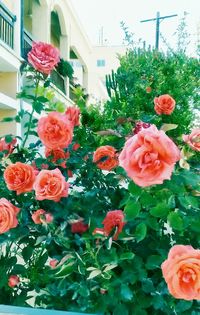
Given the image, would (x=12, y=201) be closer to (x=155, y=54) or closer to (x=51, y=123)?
(x=51, y=123)

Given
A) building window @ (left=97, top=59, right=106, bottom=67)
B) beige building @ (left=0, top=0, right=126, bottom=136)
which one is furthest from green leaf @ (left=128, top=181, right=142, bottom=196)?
building window @ (left=97, top=59, right=106, bottom=67)

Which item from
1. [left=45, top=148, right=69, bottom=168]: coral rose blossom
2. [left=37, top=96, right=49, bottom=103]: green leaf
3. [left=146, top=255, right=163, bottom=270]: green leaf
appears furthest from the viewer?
[left=37, top=96, right=49, bottom=103]: green leaf

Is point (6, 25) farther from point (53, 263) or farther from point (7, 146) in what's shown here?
point (53, 263)

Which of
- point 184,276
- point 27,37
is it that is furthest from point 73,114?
point 27,37

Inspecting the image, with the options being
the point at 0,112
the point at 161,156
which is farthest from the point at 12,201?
the point at 0,112

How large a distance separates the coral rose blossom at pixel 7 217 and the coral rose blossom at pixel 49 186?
4.0 inches

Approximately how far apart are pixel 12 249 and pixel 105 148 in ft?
1.48

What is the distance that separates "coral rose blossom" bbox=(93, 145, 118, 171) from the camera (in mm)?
1511

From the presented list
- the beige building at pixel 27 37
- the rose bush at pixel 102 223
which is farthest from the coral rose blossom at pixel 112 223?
the beige building at pixel 27 37

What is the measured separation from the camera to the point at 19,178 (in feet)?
4.40

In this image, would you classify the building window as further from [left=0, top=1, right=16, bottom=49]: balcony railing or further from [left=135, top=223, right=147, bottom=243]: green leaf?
[left=135, top=223, right=147, bottom=243]: green leaf

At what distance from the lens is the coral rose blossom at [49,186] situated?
126 centimetres

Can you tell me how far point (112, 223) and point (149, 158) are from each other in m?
0.37

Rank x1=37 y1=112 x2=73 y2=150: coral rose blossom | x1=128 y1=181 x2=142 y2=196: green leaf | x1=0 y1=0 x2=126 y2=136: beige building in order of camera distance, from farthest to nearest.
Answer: x1=0 y1=0 x2=126 y2=136: beige building → x1=37 y1=112 x2=73 y2=150: coral rose blossom → x1=128 y1=181 x2=142 y2=196: green leaf
